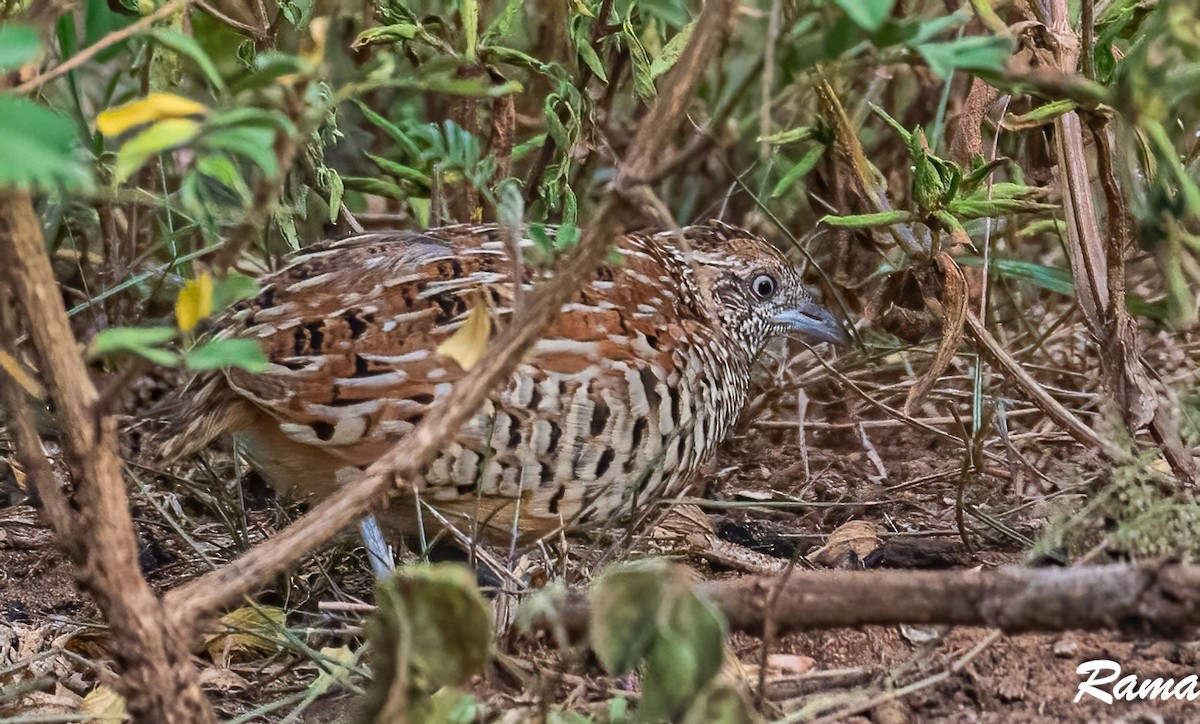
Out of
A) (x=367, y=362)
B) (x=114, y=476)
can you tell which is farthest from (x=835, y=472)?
(x=114, y=476)

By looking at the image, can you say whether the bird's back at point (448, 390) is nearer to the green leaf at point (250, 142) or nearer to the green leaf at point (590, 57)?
the green leaf at point (590, 57)

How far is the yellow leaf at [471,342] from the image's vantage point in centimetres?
175

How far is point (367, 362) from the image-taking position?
2.80m

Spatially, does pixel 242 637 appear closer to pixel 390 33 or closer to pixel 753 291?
pixel 390 33

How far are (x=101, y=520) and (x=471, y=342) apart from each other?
1.76 feet

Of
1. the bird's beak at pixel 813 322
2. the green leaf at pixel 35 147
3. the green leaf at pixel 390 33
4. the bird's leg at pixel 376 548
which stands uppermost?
the green leaf at pixel 35 147

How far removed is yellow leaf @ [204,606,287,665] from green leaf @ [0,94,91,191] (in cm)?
174

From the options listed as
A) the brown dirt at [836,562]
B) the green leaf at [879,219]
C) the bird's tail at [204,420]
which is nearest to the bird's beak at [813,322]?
the brown dirt at [836,562]

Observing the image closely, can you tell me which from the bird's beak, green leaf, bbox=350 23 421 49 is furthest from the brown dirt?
green leaf, bbox=350 23 421 49

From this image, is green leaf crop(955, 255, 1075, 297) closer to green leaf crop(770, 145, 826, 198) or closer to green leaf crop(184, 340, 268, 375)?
green leaf crop(770, 145, 826, 198)

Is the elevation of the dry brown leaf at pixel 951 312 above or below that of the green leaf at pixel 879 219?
below

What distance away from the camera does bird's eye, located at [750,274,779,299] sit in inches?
143

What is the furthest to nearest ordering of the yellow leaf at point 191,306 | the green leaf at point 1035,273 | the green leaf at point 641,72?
1. the green leaf at point 641,72
2. the green leaf at point 1035,273
3. the yellow leaf at point 191,306

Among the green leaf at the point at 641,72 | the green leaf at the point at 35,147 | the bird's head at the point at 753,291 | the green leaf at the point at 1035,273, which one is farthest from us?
the bird's head at the point at 753,291
